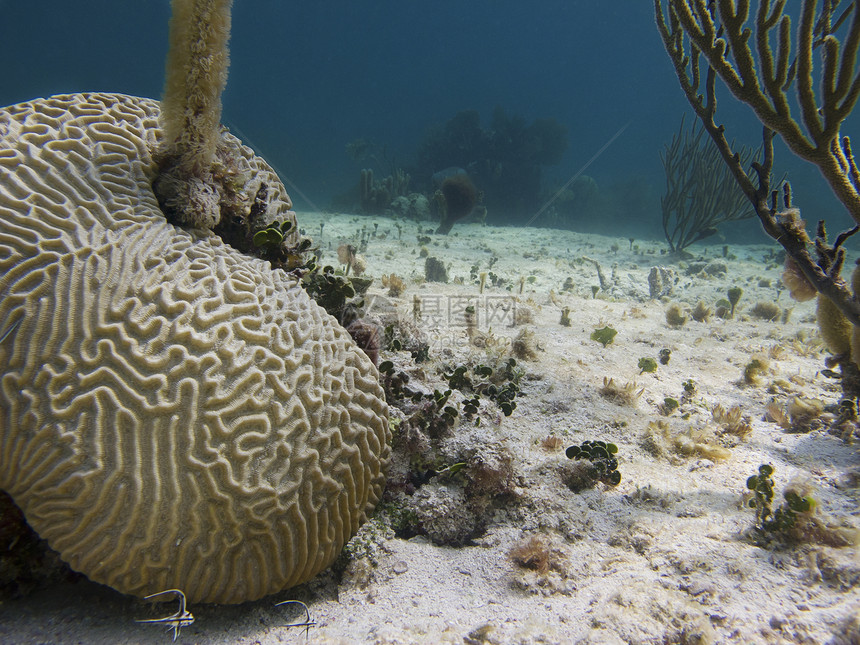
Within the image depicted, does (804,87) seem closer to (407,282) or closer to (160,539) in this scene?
(160,539)

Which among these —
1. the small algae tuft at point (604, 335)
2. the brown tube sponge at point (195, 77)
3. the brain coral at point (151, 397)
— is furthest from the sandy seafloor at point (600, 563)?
the brown tube sponge at point (195, 77)

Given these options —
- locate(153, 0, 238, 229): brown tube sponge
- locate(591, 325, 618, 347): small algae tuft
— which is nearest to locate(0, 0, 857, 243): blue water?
locate(591, 325, 618, 347): small algae tuft

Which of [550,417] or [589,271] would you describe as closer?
[550,417]

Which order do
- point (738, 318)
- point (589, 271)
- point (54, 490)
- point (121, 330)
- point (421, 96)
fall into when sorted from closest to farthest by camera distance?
1. point (54, 490)
2. point (121, 330)
3. point (738, 318)
4. point (589, 271)
5. point (421, 96)

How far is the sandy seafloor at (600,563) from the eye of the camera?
192 centimetres

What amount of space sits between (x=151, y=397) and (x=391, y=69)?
103024 millimetres

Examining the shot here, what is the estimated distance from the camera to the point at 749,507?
263 cm

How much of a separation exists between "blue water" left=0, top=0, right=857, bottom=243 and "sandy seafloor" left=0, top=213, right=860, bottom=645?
111 feet

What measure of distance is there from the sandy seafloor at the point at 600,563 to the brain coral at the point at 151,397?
300mm

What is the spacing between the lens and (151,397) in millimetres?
2096

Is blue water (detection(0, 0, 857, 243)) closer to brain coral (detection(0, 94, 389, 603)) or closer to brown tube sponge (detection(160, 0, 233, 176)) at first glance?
brown tube sponge (detection(160, 0, 233, 176))

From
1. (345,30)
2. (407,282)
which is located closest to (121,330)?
(407,282)

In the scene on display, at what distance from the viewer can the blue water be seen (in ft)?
172

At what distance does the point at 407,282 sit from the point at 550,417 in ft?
14.7
